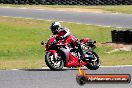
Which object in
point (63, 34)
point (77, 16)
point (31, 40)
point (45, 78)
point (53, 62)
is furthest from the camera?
point (77, 16)

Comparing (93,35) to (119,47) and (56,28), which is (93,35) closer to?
(119,47)

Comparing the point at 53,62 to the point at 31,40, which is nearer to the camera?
the point at 53,62

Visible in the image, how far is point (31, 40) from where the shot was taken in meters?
25.6

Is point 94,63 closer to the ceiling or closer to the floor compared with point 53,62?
closer to the floor

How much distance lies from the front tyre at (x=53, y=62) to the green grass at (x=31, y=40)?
1.68 m

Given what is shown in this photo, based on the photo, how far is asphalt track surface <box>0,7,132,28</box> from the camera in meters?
33.4

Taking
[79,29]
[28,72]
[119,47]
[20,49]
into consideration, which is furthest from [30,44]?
[28,72]

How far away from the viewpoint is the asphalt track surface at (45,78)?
1109 centimetres

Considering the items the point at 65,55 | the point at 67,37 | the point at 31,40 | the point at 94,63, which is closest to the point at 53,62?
the point at 65,55

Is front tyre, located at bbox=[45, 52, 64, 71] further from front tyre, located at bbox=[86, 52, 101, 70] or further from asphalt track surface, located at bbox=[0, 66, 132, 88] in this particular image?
front tyre, located at bbox=[86, 52, 101, 70]

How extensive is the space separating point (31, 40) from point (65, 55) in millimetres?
12100

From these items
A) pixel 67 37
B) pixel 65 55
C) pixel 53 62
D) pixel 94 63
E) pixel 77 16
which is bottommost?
pixel 77 16

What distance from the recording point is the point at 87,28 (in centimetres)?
3047

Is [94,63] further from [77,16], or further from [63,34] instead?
[77,16]
